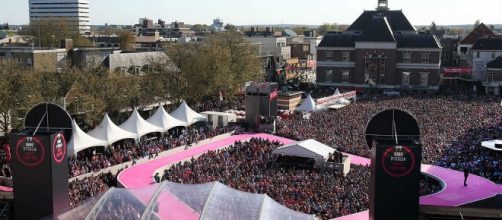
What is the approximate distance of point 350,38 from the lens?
75.2 m

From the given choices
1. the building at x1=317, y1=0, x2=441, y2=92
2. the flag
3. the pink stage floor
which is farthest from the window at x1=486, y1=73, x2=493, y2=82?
the pink stage floor

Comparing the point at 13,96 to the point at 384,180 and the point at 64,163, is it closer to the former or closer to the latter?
the point at 64,163

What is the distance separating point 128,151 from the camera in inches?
1367

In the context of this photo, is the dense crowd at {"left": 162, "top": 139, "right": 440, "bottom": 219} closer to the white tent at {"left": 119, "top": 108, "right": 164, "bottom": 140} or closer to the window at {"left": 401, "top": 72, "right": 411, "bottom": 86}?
the white tent at {"left": 119, "top": 108, "right": 164, "bottom": 140}

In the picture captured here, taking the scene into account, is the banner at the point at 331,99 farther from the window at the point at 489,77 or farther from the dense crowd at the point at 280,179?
the window at the point at 489,77

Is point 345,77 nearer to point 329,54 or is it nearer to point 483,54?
point 329,54

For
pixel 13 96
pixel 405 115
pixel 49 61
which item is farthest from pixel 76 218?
pixel 49 61

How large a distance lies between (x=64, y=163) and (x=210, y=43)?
4773cm

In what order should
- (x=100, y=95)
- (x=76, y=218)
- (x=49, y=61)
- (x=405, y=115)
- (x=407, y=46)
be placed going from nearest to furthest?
1. (x=76, y=218)
2. (x=405, y=115)
3. (x=100, y=95)
4. (x=49, y=61)
5. (x=407, y=46)

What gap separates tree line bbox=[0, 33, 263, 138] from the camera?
1463 inches

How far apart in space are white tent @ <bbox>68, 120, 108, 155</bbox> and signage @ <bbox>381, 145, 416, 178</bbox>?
70.9 feet

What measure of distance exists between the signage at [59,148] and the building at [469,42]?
88.0 m

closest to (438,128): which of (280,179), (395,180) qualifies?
(280,179)

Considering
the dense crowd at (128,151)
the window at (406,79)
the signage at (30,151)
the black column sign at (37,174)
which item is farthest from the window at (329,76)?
the signage at (30,151)
